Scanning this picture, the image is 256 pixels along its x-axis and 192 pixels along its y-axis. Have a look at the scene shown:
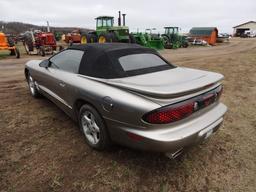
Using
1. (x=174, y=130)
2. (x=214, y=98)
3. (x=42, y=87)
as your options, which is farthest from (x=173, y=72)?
(x=42, y=87)

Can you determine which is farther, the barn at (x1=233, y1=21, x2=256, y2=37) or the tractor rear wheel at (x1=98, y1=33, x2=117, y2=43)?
the barn at (x1=233, y1=21, x2=256, y2=37)

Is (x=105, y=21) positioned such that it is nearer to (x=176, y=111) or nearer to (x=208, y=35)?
(x=176, y=111)

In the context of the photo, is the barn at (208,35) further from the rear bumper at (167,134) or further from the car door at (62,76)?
the rear bumper at (167,134)

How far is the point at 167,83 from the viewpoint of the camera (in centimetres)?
242

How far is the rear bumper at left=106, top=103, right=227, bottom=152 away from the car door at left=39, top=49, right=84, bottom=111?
1093mm

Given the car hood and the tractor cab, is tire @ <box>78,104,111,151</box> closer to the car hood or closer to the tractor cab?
the car hood

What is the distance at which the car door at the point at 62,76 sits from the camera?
10.5 feet

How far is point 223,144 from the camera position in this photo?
314 cm

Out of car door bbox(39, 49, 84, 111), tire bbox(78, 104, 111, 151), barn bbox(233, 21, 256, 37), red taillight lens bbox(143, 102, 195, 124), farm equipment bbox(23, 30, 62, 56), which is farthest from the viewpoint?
barn bbox(233, 21, 256, 37)

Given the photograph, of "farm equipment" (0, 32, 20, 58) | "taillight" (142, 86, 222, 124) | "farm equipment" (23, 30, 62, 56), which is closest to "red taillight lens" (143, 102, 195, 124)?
"taillight" (142, 86, 222, 124)

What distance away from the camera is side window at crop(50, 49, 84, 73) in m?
3.25

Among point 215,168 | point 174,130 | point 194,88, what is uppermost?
point 194,88

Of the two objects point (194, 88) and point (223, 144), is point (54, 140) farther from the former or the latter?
point (223, 144)

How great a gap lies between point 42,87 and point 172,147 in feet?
10.2
